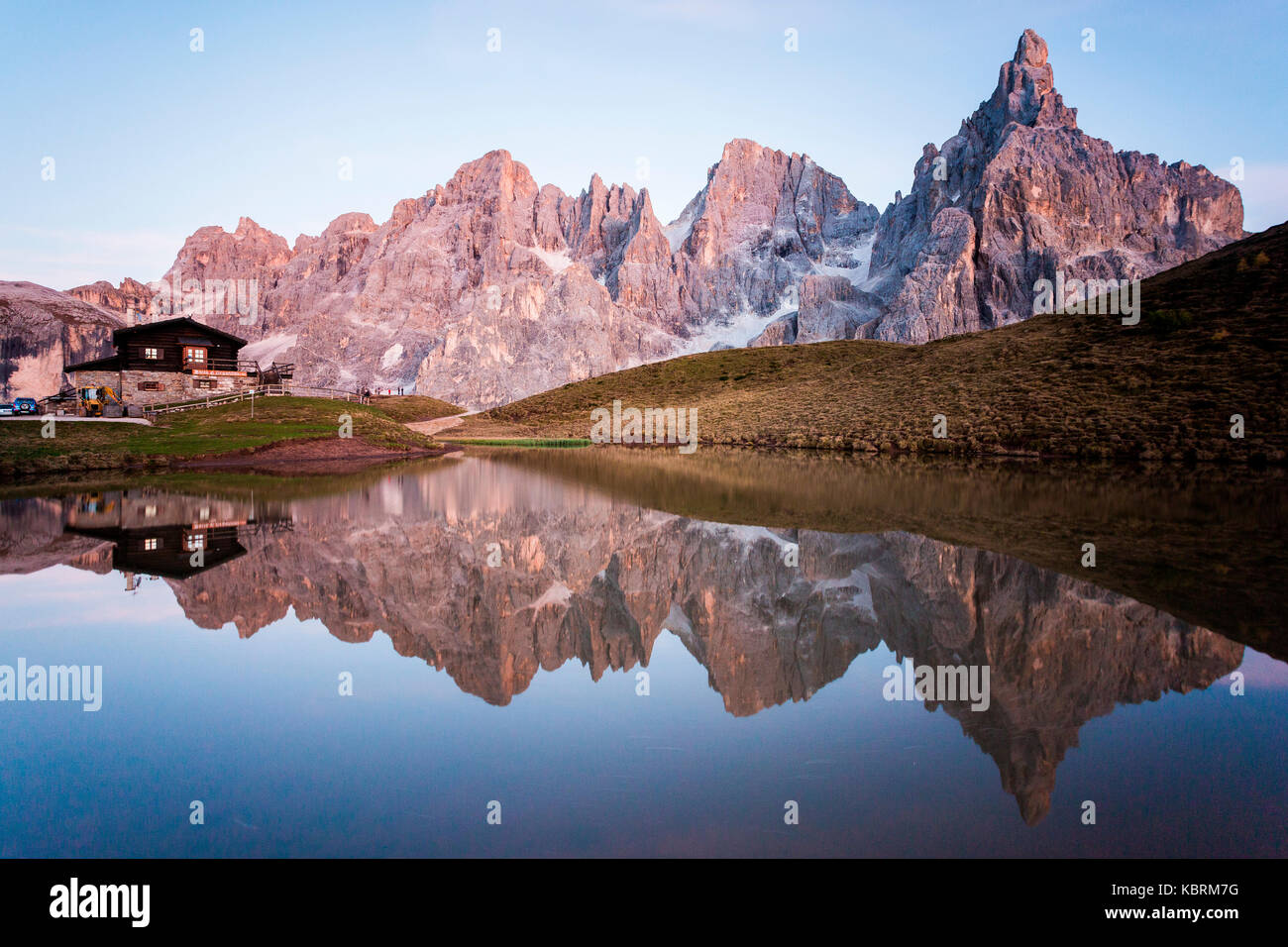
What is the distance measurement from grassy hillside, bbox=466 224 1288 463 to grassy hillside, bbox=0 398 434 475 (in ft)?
125

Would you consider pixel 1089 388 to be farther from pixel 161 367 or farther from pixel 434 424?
pixel 434 424

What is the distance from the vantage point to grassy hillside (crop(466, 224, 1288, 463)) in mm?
43625

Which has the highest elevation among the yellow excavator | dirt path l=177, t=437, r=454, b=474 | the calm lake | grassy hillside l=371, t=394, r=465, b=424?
grassy hillside l=371, t=394, r=465, b=424

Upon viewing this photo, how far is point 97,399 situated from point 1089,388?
81254 mm

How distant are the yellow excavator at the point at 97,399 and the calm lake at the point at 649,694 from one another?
46.5 m

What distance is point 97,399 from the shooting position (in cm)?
5769

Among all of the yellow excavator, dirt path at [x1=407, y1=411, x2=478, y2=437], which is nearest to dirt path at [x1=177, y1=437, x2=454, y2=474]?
the yellow excavator

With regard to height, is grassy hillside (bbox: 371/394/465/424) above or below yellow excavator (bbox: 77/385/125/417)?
above

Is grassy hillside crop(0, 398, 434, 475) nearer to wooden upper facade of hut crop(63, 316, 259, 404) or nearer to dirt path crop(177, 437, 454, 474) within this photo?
dirt path crop(177, 437, 454, 474)

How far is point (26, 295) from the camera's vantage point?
16538cm

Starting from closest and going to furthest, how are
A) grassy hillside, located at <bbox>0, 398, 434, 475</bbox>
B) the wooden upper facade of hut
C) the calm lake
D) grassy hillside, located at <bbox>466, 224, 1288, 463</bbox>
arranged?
the calm lake → grassy hillside, located at <bbox>0, 398, 434, 475</bbox> → grassy hillside, located at <bbox>466, 224, 1288, 463</bbox> → the wooden upper facade of hut

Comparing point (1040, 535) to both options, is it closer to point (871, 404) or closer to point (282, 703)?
point (282, 703)

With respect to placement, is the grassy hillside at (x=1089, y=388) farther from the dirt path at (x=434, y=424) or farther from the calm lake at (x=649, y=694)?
the calm lake at (x=649, y=694)

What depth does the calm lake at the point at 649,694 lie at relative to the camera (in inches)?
199
